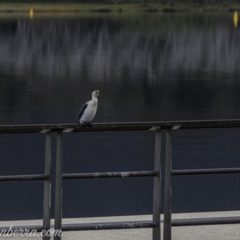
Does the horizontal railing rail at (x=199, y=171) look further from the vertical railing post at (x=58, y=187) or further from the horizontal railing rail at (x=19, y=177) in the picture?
the horizontal railing rail at (x=19, y=177)

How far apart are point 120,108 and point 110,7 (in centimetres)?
9728

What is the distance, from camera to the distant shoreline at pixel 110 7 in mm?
119562

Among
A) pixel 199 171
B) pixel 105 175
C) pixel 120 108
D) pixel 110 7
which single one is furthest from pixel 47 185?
pixel 110 7

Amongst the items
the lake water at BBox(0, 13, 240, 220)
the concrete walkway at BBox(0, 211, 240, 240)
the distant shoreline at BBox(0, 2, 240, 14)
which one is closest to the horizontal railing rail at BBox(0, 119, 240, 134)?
the concrete walkway at BBox(0, 211, 240, 240)

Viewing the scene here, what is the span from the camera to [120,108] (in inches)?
1081

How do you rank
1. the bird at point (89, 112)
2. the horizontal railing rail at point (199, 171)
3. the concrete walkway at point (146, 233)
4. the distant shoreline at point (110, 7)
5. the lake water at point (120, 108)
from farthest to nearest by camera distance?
the distant shoreline at point (110, 7) < the lake water at point (120, 108) < the concrete walkway at point (146, 233) < the bird at point (89, 112) < the horizontal railing rail at point (199, 171)

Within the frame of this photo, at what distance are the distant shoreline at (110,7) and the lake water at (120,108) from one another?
4783 cm

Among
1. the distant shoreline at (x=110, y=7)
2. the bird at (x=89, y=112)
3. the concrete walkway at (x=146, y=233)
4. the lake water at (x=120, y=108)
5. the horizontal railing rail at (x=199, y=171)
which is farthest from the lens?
the distant shoreline at (x=110, y=7)

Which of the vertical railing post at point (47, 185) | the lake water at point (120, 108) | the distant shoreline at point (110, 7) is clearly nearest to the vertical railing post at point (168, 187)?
the vertical railing post at point (47, 185)

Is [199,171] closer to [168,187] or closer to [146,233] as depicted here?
[168,187]

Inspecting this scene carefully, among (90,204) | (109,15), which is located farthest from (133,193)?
(109,15)

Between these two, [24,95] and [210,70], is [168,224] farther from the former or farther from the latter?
[210,70]

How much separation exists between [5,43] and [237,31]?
83.7ft

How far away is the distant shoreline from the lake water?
47.8m
